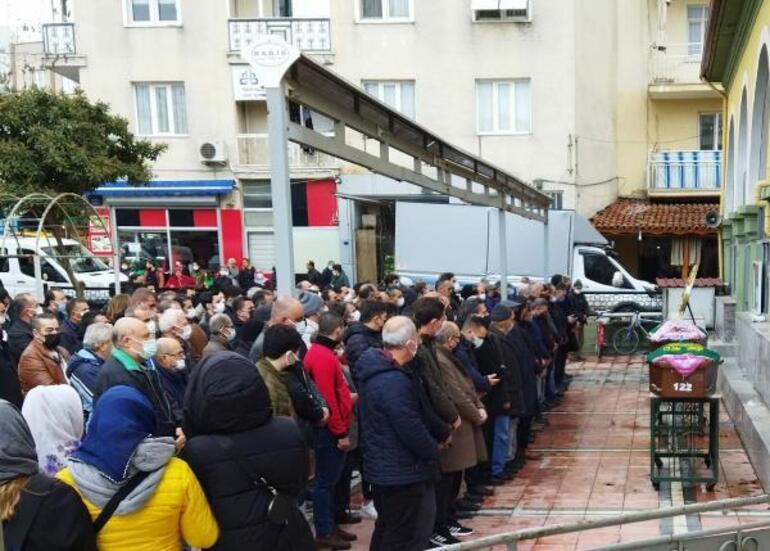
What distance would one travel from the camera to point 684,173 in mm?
23938

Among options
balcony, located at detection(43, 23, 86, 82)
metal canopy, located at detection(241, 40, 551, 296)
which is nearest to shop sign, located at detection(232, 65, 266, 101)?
balcony, located at detection(43, 23, 86, 82)

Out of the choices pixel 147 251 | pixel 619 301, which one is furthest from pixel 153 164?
pixel 619 301

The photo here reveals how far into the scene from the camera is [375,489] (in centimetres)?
493

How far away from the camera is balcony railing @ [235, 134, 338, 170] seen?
2262 cm

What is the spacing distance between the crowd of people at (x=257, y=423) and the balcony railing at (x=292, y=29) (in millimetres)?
14776

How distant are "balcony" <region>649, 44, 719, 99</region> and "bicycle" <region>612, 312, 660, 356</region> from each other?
12150 mm

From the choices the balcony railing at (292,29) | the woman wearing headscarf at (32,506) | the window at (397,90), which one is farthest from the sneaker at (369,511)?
the balcony railing at (292,29)

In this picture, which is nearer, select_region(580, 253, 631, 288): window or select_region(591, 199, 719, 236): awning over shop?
A: select_region(580, 253, 631, 288): window

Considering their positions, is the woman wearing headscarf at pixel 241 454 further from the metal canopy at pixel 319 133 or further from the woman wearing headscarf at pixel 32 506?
the metal canopy at pixel 319 133

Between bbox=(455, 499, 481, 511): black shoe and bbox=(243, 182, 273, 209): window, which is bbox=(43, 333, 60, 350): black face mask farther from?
bbox=(243, 182, 273, 209): window

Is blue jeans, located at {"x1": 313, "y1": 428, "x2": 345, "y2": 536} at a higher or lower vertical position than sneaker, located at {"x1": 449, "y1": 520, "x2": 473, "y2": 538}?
higher

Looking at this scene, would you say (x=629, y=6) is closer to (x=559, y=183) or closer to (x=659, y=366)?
(x=559, y=183)

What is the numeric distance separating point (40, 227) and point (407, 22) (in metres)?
13.6

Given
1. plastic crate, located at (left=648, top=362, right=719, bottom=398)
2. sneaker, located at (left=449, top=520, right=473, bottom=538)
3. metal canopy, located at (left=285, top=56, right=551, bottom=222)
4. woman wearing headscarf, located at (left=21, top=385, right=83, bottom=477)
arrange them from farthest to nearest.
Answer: plastic crate, located at (left=648, top=362, right=719, bottom=398), sneaker, located at (left=449, top=520, right=473, bottom=538), metal canopy, located at (left=285, top=56, right=551, bottom=222), woman wearing headscarf, located at (left=21, top=385, right=83, bottom=477)
